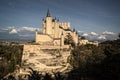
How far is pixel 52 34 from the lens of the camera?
44.5m

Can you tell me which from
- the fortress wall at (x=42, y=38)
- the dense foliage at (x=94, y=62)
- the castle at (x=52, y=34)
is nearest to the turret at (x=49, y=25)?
the castle at (x=52, y=34)

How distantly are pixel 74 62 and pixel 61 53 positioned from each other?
3.64 m

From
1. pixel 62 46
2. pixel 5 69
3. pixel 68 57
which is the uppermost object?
pixel 62 46

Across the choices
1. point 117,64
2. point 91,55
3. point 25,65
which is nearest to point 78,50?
point 91,55

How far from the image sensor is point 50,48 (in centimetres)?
Result: 3975

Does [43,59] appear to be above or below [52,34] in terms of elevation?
below

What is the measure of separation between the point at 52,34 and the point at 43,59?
802 centimetres

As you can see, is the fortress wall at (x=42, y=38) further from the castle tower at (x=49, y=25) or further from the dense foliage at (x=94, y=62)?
the dense foliage at (x=94, y=62)

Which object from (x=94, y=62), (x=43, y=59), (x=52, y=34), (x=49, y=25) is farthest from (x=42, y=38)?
(x=94, y=62)

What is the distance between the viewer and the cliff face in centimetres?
3819

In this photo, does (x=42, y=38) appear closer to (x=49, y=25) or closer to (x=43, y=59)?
(x=43, y=59)

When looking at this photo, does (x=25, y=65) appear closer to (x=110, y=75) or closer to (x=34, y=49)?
(x=34, y=49)

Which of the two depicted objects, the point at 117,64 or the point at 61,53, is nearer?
the point at 117,64

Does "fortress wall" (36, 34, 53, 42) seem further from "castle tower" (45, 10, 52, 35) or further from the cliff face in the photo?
"castle tower" (45, 10, 52, 35)
